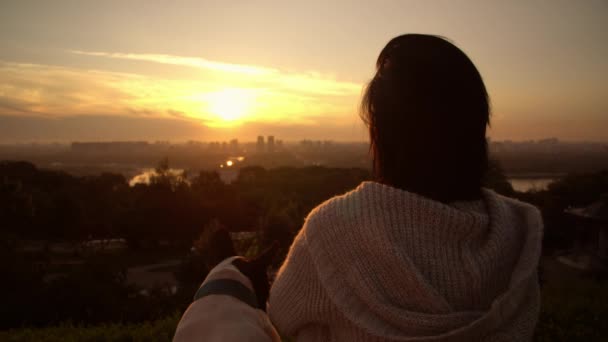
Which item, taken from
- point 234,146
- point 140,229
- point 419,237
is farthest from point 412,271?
point 234,146

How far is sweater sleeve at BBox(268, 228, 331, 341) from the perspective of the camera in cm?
119

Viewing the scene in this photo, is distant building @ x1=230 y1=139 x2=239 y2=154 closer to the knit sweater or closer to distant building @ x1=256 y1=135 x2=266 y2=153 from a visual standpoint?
distant building @ x1=256 y1=135 x2=266 y2=153

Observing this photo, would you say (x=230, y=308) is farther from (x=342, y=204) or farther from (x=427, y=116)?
(x=427, y=116)

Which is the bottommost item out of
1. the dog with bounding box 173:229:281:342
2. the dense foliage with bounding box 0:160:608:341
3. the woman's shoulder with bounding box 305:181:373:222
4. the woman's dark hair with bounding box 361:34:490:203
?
the dense foliage with bounding box 0:160:608:341

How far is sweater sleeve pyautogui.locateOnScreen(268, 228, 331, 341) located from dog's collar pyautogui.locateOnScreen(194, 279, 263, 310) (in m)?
0.08

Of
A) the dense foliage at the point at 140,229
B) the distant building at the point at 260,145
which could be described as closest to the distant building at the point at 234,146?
the distant building at the point at 260,145

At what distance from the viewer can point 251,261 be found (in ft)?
4.97

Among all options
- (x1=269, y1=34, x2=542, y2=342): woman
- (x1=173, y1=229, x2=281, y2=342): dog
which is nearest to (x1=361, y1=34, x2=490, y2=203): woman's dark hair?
(x1=269, y1=34, x2=542, y2=342): woman

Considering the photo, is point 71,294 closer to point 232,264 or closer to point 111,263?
point 111,263

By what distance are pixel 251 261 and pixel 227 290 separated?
0.77 feet

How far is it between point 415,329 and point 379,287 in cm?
13

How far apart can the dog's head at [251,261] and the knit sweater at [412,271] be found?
340mm

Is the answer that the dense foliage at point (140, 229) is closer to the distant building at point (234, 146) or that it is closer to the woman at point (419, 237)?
the woman at point (419, 237)

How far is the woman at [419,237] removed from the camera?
1069mm
